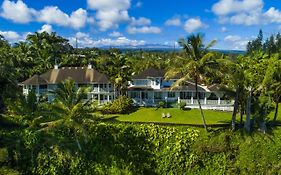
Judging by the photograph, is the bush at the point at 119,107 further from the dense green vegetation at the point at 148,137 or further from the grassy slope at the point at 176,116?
the dense green vegetation at the point at 148,137

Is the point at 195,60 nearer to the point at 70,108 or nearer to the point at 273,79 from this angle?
the point at 273,79

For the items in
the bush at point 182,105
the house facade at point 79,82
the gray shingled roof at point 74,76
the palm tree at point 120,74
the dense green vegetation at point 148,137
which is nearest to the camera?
the dense green vegetation at point 148,137

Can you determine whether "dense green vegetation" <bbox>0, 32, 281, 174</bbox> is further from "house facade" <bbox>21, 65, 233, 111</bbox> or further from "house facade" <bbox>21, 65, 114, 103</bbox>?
"house facade" <bbox>21, 65, 114, 103</bbox>

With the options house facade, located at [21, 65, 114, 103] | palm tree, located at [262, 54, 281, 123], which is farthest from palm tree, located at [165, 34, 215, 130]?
house facade, located at [21, 65, 114, 103]

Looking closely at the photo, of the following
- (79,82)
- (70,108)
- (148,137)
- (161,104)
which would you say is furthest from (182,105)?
(70,108)

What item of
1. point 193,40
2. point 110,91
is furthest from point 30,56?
point 193,40

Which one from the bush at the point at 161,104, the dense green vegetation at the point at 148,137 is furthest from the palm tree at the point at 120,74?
the dense green vegetation at the point at 148,137
